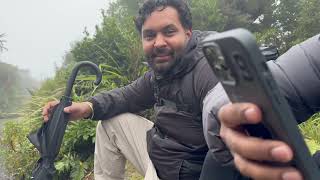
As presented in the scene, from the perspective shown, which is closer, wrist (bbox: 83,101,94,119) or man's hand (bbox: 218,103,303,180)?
man's hand (bbox: 218,103,303,180)

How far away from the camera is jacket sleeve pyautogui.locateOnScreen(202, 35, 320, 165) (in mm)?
1083

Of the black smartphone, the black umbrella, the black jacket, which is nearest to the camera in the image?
the black smartphone

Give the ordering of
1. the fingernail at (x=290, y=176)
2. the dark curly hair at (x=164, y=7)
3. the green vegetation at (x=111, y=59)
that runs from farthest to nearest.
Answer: the green vegetation at (x=111, y=59) < the dark curly hair at (x=164, y=7) < the fingernail at (x=290, y=176)

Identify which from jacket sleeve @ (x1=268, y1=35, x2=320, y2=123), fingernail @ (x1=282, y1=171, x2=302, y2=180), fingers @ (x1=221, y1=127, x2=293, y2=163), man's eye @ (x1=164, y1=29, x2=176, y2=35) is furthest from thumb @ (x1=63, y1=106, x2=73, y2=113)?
fingernail @ (x1=282, y1=171, x2=302, y2=180)

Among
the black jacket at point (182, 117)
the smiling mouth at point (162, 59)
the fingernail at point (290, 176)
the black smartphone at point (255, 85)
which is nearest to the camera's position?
the black smartphone at point (255, 85)

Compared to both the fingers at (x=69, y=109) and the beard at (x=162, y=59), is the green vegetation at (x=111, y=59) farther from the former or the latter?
the beard at (x=162, y=59)

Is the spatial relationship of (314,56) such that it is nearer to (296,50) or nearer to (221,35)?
(296,50)

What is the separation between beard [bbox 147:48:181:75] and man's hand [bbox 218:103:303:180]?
1611 mm

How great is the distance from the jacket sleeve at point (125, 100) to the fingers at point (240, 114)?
1992mm

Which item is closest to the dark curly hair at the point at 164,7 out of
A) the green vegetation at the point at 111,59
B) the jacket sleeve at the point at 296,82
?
the green vegetation at the point at 111,59

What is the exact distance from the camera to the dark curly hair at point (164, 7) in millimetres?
2676

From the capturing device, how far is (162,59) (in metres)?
2.54

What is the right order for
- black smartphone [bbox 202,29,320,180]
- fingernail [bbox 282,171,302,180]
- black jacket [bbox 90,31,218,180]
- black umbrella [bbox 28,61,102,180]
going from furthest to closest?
1. black umbrella [bbox 28,61,102,180]
2. black jacket [bbox 90,31,218,180]
3. fingernail [bbox 282,171,302,180]
4. black smartphone [bbox 202,29,320,180]

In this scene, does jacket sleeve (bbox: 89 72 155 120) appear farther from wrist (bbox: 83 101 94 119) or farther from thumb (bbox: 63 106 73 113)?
thumb (bbox: 63 106 73 113)
